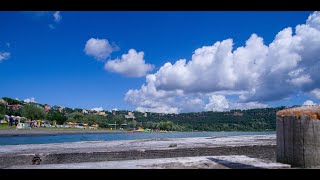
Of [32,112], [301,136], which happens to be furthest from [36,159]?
[32,112]

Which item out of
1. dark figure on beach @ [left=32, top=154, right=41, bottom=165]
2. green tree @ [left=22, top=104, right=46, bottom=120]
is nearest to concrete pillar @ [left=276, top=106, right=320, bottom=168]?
dark figure on beach @ [left=32, top=154, right=41, bottom=165]

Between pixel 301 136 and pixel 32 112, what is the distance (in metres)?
135

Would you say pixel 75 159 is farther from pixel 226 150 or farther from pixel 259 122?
pixel 259 122

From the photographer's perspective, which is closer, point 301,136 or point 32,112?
point 301,136

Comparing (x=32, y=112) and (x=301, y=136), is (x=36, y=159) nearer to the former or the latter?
(x=301, y=136)

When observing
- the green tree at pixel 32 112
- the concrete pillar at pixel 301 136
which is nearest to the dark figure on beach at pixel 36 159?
the concrete pillar at pixel 301 136

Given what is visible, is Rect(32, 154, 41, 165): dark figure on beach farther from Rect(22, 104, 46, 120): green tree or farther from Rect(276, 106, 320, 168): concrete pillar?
Rect(22, 104, 46, 120): green tree

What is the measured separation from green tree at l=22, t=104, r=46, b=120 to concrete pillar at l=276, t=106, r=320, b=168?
13429 cm

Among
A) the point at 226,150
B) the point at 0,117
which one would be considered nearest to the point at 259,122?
the point at 0,117

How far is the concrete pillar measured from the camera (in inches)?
114

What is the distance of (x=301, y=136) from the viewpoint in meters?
2.91

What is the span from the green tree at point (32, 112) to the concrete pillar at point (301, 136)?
5287 inches
